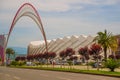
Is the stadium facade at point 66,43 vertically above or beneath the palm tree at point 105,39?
above

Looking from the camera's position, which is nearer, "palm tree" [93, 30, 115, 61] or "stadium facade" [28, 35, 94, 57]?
"palm tree" [93, 30, 115, 61]

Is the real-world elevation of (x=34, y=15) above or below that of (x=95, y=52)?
above

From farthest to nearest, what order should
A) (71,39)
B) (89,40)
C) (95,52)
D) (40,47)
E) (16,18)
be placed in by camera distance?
(40,47) → (71,39) → (89,40) → (16,18) → (95,52)

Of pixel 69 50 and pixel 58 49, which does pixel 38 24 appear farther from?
pixel 58 49

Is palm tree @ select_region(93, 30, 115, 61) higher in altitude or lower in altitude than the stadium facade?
lower

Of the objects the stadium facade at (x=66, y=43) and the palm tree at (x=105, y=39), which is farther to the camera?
the stadium facade at (x=66, y=43)

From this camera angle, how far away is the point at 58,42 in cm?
17450

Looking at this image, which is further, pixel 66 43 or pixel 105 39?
pixel 66 43

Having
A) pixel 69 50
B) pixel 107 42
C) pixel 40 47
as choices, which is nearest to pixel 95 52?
pixel 107 42

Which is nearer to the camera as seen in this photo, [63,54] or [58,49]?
[63,54]

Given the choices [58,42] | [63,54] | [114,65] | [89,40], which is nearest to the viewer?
[114,65]

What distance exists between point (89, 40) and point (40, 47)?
57591 millimetres

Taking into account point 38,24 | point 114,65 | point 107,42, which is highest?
point 38,24

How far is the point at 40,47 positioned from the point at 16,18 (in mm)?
94355
